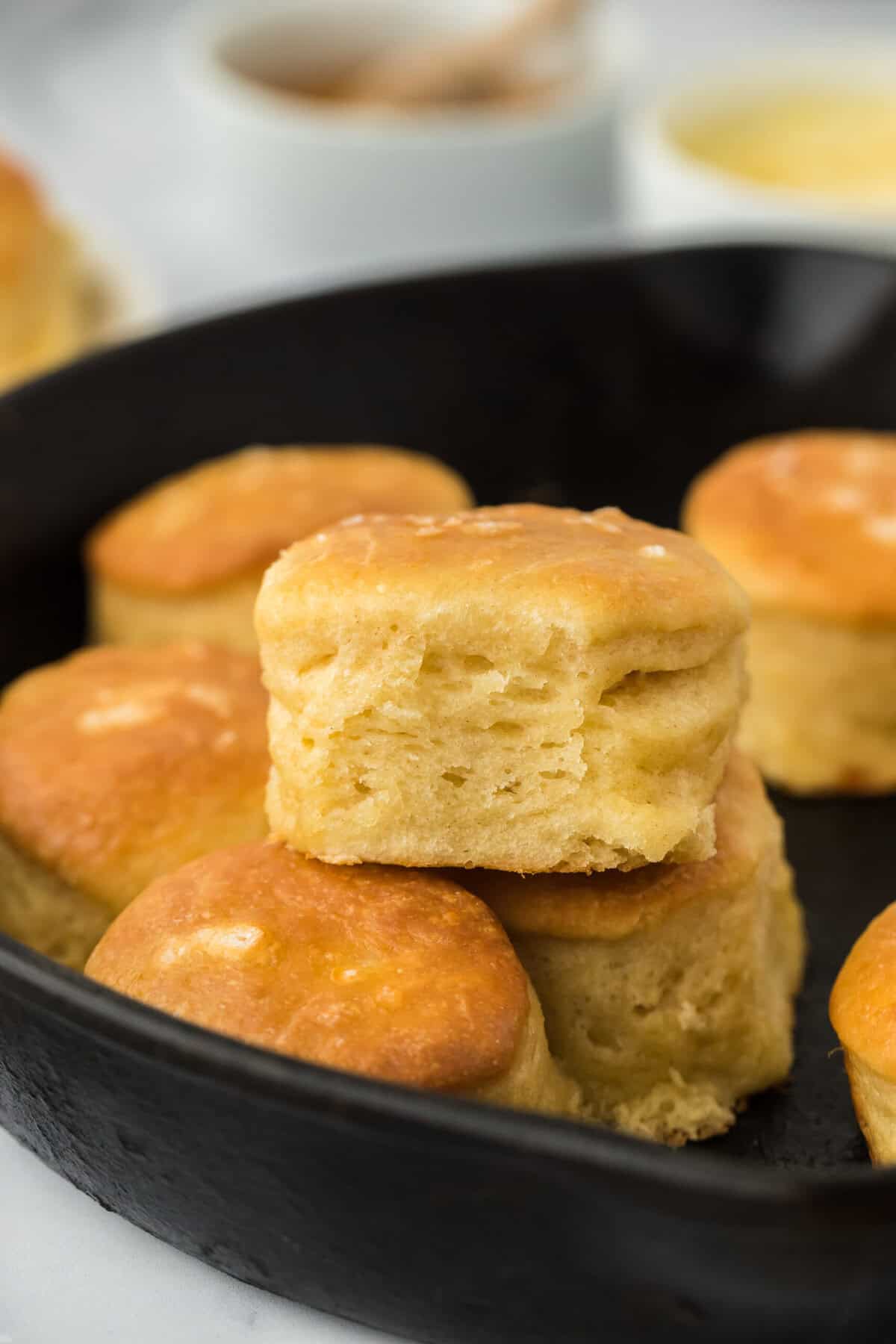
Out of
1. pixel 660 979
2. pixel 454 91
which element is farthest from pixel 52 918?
pixel 454 91

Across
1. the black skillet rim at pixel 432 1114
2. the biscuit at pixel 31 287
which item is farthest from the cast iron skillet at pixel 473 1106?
the biscuit at pixel 31 287

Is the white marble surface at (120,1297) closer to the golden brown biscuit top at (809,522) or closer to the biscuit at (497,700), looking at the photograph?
the biscuit at (497,700)

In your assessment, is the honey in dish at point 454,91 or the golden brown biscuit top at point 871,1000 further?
Answer: the honey in dish at point 454,91

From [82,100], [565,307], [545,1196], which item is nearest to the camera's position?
[545,1196]

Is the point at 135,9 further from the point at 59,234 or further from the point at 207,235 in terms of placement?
the point at 59,234

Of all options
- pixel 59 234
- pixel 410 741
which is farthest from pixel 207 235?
pixel 410 741

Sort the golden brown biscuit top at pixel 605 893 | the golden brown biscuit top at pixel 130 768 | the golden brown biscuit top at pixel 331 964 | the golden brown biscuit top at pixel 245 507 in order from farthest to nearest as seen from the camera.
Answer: the golden brown biscuit top at pixel 245 507 → the golden brown biscuit top at pixel 130 768 → the golden brown biscuit top at pixel 605 893 → the golden brown biscuit top at pixel 331 964

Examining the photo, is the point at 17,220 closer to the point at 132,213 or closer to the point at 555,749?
the point at 132,213
